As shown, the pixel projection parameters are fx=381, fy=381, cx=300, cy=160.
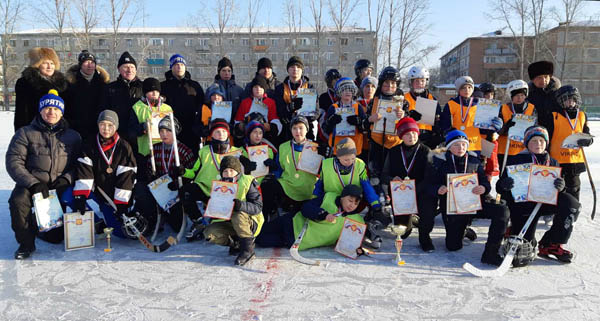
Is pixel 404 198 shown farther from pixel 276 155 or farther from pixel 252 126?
pixel 252 126

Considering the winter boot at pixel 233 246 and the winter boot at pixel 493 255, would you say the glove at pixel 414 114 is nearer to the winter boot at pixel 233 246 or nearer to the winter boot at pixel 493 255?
the winter boot at pixel 493 255

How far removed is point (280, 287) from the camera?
11.8 feet

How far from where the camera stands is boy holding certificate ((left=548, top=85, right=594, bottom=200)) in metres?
4.95

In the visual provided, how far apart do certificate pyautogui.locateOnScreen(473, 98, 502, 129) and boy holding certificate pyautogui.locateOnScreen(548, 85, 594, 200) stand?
2.48 feet

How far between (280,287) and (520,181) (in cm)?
284

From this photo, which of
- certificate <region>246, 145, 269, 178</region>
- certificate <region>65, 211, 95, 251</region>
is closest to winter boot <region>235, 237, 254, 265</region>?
certificate <region>246, 145, 269, 178</region>

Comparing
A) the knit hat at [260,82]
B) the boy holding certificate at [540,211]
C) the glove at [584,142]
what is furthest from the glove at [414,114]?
the knit hat at [260,82]

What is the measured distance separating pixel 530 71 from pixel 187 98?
5278mm

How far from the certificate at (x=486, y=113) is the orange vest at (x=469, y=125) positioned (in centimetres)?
14

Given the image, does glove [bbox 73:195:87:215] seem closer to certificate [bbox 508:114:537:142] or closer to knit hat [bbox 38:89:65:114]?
knit hat [bbox 38:89:65:114]

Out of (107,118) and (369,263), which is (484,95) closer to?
(369,263)

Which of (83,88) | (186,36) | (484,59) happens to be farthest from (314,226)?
(484,59)

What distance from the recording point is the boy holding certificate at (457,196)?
4.05m

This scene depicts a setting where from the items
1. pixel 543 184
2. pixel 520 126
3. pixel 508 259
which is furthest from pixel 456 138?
pixel 508 259
